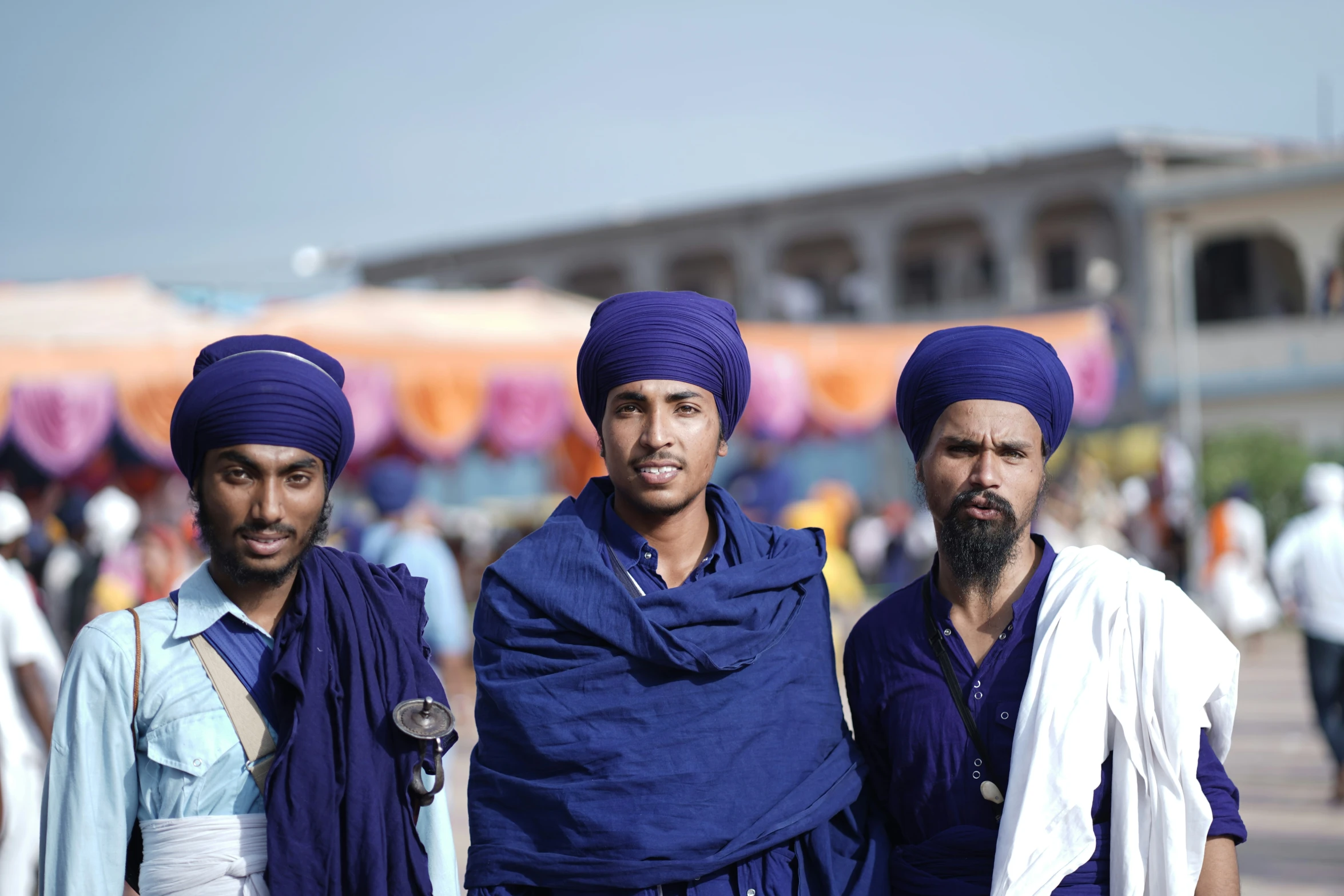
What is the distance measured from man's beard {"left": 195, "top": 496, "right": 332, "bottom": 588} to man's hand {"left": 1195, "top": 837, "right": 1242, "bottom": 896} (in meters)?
1.57

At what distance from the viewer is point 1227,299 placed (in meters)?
30.3

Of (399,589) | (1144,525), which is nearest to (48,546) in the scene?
(399,589)

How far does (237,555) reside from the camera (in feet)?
7.52

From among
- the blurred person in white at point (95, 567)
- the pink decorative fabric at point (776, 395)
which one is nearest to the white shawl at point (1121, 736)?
the blurred person in white at point (95, 567)

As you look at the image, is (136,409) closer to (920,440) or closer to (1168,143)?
(920,440)

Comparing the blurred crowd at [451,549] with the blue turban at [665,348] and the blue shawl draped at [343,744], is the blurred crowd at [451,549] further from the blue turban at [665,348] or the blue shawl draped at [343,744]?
the blue turban at [665,348]

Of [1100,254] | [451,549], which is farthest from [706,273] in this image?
[451,549]

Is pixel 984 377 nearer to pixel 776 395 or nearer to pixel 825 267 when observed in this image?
pixel 776 395

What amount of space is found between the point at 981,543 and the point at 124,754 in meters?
1.46

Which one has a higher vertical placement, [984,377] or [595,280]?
[595,280]

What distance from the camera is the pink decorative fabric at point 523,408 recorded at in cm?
1057

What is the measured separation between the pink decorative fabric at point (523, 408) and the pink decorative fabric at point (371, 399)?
80 centimetres

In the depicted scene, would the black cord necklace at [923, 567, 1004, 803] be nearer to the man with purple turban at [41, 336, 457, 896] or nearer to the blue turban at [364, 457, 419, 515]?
the man with purple turban at [41, 336, 457, 896]

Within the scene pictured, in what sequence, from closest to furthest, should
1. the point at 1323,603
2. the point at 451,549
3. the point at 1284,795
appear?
the point at 1323,603 < the point at 1284,795 < the point at 451,549
